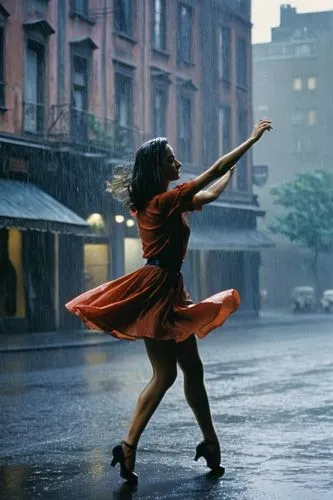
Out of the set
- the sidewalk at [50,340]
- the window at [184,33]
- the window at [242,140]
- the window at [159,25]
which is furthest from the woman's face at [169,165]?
the window at [242,140]

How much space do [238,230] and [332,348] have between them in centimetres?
2353

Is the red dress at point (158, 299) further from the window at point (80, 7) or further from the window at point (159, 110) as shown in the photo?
the window at point (159, 110)

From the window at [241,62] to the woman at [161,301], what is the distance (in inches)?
1563

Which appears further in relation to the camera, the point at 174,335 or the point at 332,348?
the point at 332,348

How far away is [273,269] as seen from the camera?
75188 mm

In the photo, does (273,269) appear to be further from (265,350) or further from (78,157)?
(265,350)

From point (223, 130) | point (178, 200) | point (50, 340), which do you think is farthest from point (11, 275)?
point (178, 200)

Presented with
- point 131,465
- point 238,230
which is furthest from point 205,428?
point 238,230

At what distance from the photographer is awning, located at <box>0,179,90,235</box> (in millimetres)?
25391

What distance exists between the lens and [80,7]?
32156 mm

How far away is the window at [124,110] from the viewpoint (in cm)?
3297

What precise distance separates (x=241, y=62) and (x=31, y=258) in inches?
791

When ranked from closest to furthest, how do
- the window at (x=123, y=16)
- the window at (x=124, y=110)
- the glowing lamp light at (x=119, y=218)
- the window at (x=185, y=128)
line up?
the window at (x=124, y=110)
the glowing lamp light at (x=119, y=218)
the window at (x=123, y=16)
the window at (x=185, y=128)

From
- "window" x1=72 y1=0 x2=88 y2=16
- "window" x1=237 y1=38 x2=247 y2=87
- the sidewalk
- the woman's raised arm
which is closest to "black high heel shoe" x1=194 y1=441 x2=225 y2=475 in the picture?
the woman's raised arm
